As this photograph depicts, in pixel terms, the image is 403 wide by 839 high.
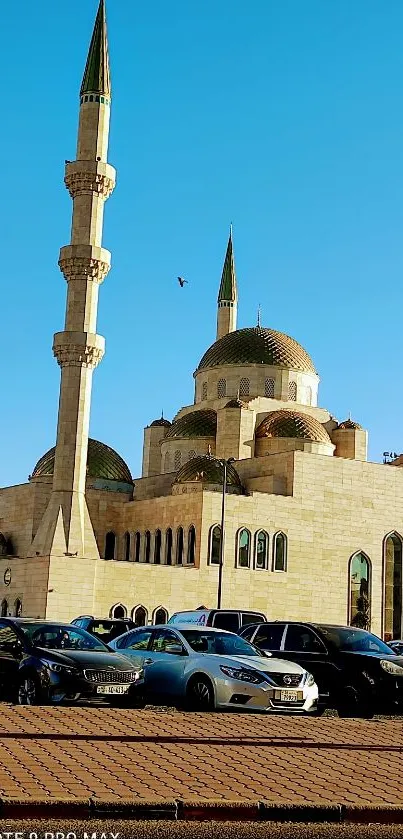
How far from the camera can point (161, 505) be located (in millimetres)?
46219

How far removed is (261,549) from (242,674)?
31.0 metres

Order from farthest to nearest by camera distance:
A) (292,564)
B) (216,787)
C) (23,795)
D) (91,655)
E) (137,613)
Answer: (292,564) < (137,613) < (91,655) < (216,787) < (23,795)

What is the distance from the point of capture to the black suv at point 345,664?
15.6 meters

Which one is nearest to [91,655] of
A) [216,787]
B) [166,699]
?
[166,699]

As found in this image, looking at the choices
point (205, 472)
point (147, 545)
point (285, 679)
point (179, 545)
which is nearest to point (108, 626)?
point (285, 679)

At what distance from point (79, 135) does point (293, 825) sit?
38720 mm

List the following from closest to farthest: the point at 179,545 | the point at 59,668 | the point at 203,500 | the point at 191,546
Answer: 1. the point at 59,668
2. the point at 203,500
3. the point at 191,546
4. the point at 179,545

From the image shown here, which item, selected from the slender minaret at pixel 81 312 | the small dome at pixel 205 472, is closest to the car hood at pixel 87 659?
the slender minaret at pixel 81 312

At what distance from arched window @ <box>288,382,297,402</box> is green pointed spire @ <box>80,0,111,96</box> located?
17.4 m

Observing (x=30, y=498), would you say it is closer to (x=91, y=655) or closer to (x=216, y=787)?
(x=91, y=655)

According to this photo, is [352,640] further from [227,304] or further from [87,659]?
[227,304]

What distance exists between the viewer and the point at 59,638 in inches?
581

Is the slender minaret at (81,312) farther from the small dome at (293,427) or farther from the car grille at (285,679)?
the car grille at (285,679)

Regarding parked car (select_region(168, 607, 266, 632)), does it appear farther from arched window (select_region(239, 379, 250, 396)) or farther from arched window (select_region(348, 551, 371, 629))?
arched window (select_region(239, 379, 250, 396))
